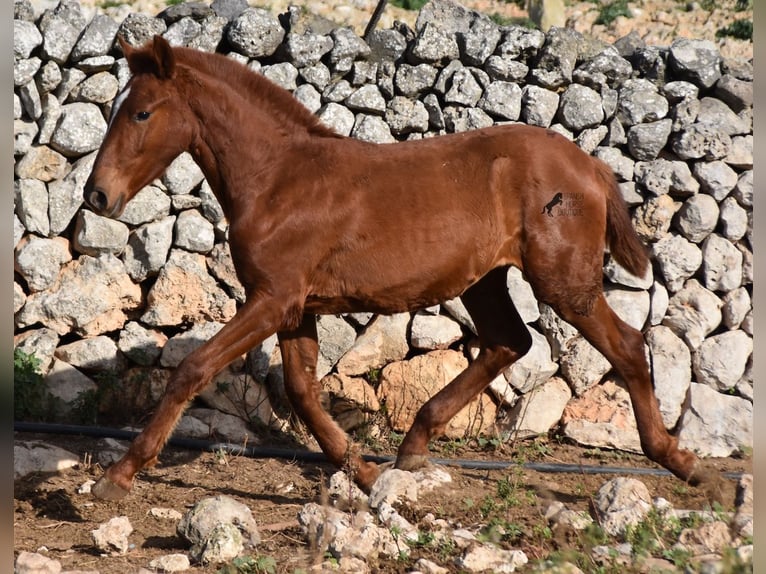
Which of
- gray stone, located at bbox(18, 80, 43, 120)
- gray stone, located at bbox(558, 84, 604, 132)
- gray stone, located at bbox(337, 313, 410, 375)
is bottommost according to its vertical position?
gray stone, located at bbox(337, 313, 410, 375)

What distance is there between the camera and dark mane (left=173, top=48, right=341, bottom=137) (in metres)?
5.28

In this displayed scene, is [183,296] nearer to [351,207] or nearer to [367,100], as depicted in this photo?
[367,100]

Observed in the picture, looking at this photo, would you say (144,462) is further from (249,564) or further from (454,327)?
(454,327)

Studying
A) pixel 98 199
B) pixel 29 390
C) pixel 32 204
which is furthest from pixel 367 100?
pixel 29 390

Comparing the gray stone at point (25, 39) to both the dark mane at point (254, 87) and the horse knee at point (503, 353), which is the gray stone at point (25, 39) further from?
the horse knee at point (503, 353)

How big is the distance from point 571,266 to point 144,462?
2562mm

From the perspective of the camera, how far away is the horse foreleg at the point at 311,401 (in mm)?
5516

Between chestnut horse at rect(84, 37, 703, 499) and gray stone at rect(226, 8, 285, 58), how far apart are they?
1.64m

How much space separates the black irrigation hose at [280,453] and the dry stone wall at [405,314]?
336mm

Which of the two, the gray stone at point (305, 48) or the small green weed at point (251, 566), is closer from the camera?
the small green weed at point (251, 566)

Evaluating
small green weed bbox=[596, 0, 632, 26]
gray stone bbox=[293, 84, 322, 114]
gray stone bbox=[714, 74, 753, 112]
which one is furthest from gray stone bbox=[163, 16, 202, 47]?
small green weed bbox=[596, 0, 632, 26]

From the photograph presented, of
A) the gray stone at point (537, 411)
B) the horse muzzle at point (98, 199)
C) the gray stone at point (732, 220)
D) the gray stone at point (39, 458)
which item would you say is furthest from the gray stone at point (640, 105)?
the gray stone at point (39, 458)

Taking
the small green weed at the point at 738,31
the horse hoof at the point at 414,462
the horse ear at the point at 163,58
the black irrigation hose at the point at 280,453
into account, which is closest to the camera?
the horse ear at the point at 163,58

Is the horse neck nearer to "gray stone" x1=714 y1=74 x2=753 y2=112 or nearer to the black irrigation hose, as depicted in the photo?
the black irrigation hose
